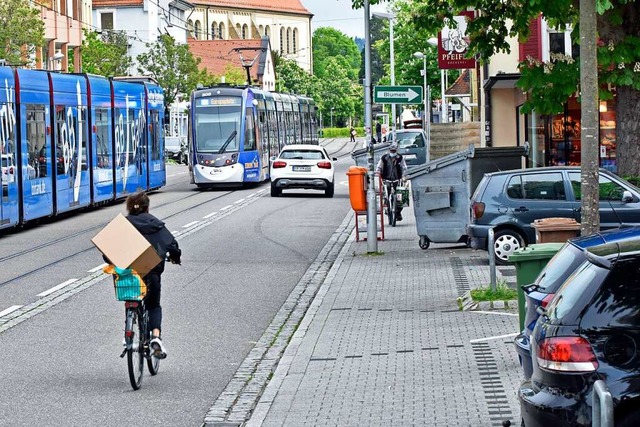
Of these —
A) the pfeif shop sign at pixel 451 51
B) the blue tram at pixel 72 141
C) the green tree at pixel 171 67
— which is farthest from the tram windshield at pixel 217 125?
the green tree at pixel 171 67

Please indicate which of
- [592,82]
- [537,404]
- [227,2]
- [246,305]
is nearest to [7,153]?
[246,305]

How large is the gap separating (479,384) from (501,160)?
14.6 m

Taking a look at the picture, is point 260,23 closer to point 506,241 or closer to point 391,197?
point 391,197

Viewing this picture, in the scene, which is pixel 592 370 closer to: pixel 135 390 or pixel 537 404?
pixel 537 404

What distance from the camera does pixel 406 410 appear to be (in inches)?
393

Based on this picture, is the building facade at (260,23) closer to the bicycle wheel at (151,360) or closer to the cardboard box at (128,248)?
the bicycle wheel at (151,360)

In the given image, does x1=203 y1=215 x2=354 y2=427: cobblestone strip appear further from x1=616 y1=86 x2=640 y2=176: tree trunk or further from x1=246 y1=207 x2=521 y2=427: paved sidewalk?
x1=616 y1=86 x2=640 y2=176: tree trunk

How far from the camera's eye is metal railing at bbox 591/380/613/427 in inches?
228

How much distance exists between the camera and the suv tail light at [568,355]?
22.4ft

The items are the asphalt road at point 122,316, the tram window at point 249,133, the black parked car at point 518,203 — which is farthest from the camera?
the tram window at point 249,133

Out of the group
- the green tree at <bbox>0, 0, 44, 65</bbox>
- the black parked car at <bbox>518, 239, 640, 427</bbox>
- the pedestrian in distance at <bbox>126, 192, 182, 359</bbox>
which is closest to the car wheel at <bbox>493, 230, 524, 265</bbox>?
the pedestrian in distance at <bbox>126, 192, 182, 359</bbox>

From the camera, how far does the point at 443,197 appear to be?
77.3ft

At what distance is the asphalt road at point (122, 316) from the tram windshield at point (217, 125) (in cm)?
1272

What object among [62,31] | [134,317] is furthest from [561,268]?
[62,31]
